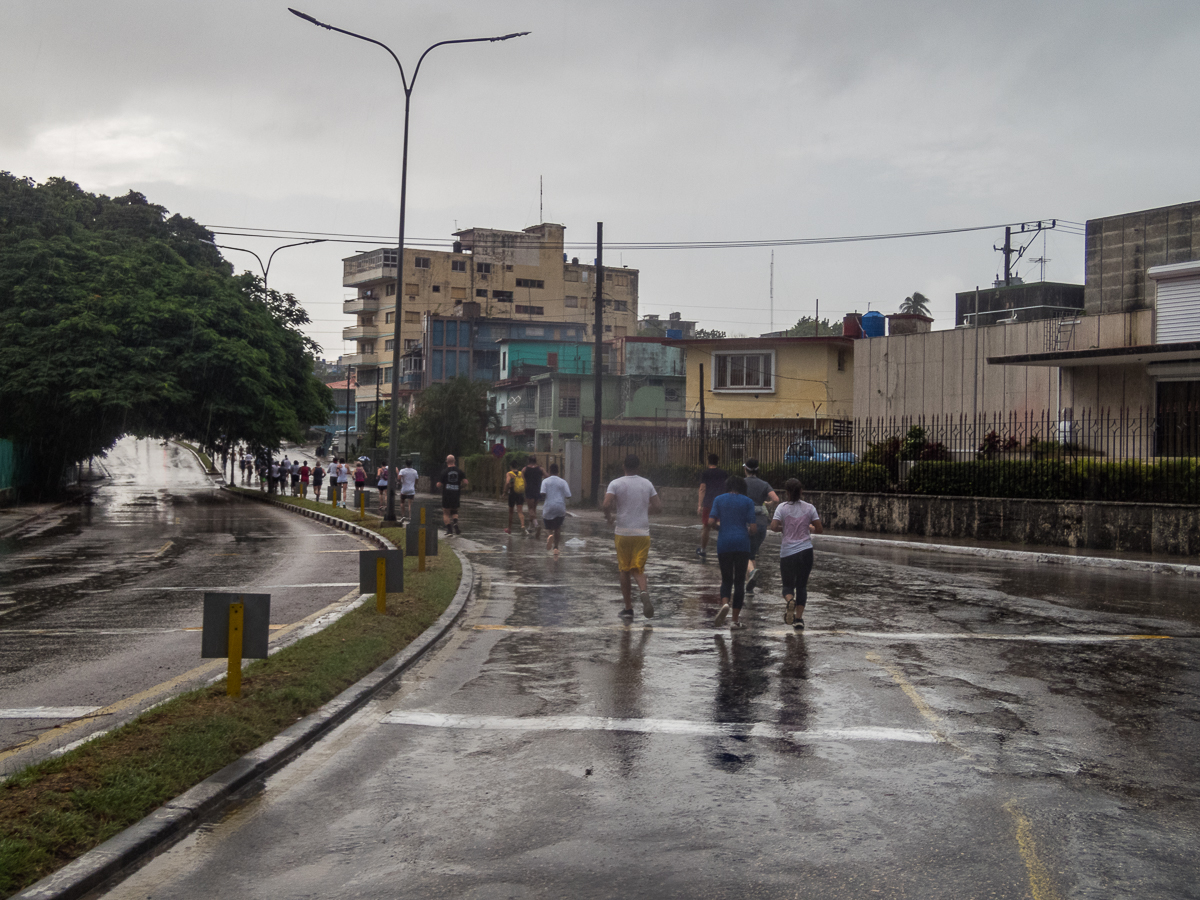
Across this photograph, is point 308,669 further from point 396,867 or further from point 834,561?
point 834,561

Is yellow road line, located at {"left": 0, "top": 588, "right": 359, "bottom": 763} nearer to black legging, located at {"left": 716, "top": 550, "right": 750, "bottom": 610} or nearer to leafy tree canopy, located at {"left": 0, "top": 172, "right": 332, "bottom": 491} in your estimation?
black legging, located at {"left": 716, "top": 550, "right": 750, "bottom": 610}

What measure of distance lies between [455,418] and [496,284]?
116ft

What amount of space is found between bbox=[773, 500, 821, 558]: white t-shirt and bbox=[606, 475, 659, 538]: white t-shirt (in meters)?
1.49

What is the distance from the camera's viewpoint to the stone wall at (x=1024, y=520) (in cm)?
2059

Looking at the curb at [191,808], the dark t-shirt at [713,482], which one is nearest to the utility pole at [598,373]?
the dark t-shirt at [713,482]

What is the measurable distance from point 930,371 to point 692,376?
45.4 feet

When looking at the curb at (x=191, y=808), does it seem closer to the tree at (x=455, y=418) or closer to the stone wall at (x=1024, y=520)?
the stone wall at (x=1024, y=520)

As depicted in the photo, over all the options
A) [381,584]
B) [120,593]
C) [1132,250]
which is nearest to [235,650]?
[381,584]

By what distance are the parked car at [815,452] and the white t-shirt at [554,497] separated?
11280mm

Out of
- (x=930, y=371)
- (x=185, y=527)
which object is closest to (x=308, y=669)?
(x=185, y=527)

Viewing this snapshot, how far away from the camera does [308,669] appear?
8602 millimetres

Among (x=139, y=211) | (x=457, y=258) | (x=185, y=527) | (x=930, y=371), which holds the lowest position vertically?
(x=185, y=527)

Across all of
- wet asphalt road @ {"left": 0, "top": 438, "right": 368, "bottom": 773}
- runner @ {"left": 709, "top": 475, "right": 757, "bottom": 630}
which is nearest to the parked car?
wet asphalt road @ {"left": 0, "top": 438, "right": 368, "bottom": 773}

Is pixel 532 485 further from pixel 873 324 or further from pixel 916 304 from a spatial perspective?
pixel 916 304
